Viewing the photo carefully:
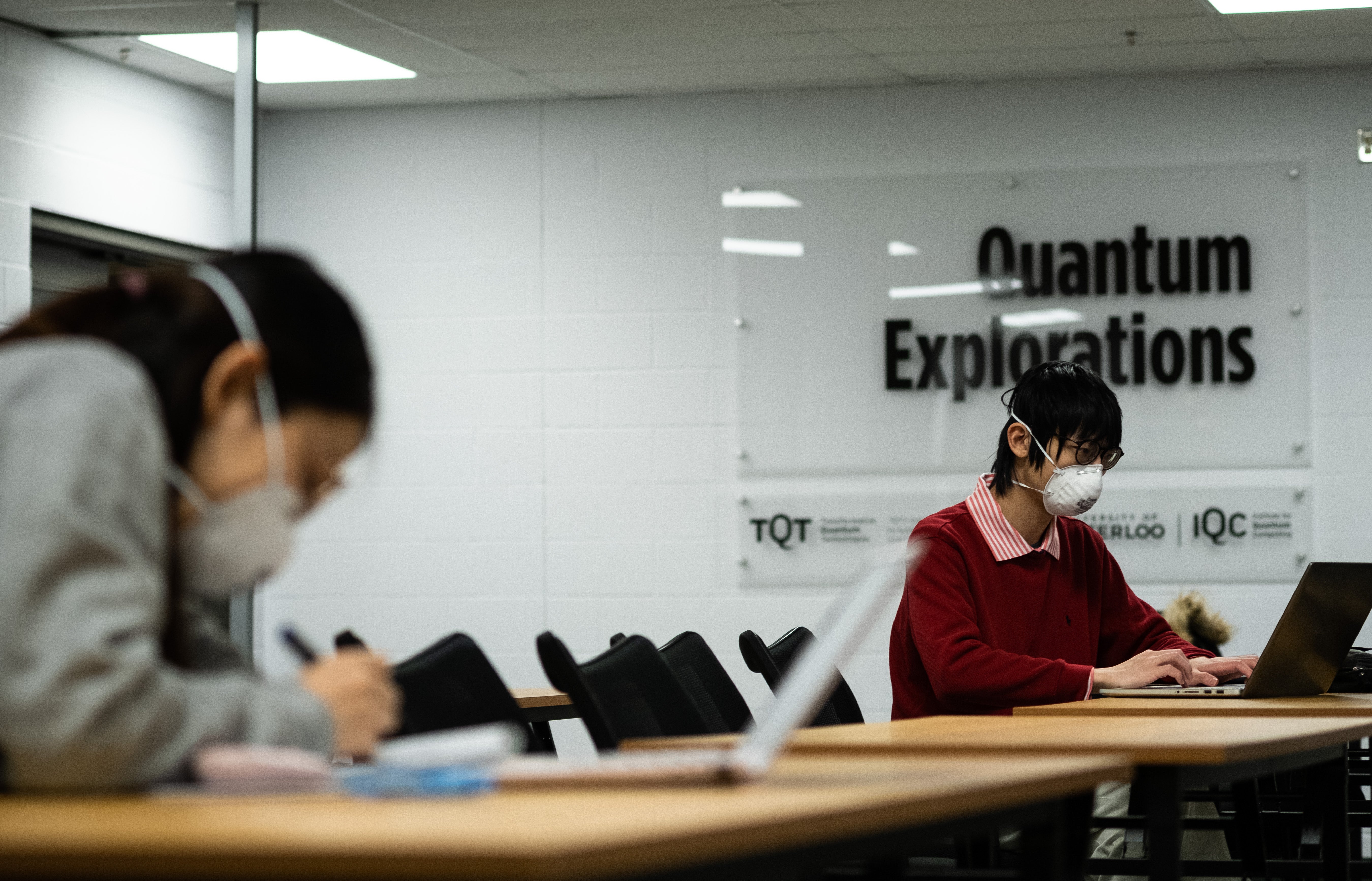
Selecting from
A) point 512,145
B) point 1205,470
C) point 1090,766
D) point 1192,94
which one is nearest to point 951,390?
point 1205,470

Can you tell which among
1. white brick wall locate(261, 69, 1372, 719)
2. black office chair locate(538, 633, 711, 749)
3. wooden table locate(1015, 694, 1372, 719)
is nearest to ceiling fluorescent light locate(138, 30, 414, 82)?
white brick wall locate(261, 69, 1372, 719)

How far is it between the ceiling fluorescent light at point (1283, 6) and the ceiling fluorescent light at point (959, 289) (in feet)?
3.43

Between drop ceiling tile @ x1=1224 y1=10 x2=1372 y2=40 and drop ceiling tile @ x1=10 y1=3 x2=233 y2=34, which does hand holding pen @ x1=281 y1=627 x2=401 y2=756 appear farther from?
drop ceiling tile @ x1=1224 y1=10 x2=1372 y2=40

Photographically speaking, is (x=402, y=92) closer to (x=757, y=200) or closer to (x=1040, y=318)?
(x=757, y=200)

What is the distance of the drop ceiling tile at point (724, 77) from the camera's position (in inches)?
203

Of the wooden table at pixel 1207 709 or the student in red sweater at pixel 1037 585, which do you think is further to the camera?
the student in red sweater at pixel 1037 585

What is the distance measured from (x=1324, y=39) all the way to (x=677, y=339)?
2131 mm

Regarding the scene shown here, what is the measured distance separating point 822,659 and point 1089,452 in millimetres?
2099

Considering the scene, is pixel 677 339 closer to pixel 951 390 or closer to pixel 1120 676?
pixel 951 390

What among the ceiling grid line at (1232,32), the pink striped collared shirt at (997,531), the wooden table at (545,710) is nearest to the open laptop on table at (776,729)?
the pink striped collared shirt at (997,531)

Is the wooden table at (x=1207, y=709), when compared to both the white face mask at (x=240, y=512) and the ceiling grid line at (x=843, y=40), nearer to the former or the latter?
the white face mask at (x=240, y=512)

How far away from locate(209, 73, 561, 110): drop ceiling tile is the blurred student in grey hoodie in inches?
162

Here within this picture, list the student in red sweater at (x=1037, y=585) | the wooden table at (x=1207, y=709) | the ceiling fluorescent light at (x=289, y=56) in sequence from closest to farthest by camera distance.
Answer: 1. the wooden table at (x=1207, y=709)
2. the student in red sweater at (x=1037, y=585)
3. the ceiling fluorescent light at (x=289, y=56)

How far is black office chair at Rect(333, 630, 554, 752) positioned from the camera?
1.97 meters
